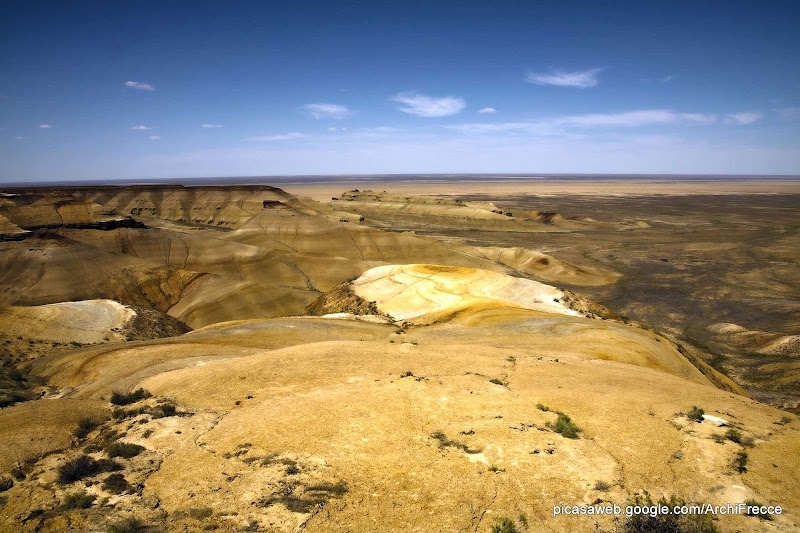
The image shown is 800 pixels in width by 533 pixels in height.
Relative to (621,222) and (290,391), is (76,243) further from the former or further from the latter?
(621,222)

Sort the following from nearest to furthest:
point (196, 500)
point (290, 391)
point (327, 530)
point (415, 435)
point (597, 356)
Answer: point (327, 530) → point (196, 500) → point (415, 435) → point (290, 391) → point (597, 356)

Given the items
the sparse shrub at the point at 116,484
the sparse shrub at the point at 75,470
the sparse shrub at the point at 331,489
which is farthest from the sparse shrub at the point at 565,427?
the sparse shrub at the point at 75,470

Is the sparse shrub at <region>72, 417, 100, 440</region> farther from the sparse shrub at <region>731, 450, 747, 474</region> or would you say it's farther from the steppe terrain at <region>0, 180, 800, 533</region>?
the sparse shrub at <region>731, 450, 747, 474</region>

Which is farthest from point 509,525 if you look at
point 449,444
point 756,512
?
point 756,512

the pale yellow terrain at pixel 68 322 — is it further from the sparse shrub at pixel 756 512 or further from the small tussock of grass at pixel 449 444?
the sparse shrub at pixel 756 512

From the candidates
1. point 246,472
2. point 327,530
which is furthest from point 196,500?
point 327,530
